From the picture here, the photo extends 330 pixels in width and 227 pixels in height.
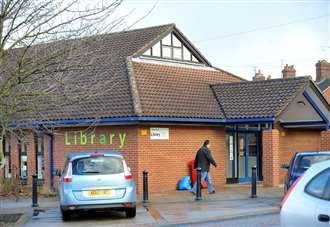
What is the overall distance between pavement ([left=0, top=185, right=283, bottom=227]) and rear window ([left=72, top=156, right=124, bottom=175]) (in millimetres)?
1123

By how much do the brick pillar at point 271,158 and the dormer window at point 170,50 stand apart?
505cm

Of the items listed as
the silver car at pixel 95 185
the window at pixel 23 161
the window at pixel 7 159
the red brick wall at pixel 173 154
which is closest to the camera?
the silver car at pixel 95 185

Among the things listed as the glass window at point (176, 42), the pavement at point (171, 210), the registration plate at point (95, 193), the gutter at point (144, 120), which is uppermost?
the glass window at point (176, 42)

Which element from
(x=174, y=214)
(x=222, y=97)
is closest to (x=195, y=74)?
(x=222, y=97)

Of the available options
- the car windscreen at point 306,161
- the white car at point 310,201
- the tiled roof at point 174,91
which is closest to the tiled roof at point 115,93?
the tiled roof at point 174,91

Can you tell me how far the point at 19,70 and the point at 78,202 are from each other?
11.7ft

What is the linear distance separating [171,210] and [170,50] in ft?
32.7

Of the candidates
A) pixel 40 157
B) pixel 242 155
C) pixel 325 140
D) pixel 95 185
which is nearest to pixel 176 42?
pixel 242 155

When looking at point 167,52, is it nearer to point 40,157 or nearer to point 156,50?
point 156,50

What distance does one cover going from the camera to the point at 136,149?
19.5 metres

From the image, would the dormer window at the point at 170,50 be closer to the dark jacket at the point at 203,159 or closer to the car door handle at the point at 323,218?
the dark jacket at the point at 203,159

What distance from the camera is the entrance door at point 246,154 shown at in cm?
2339

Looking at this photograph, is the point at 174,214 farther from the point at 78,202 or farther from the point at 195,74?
the point at 195,74

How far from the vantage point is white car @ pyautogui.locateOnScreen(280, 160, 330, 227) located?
5965 millimetres
